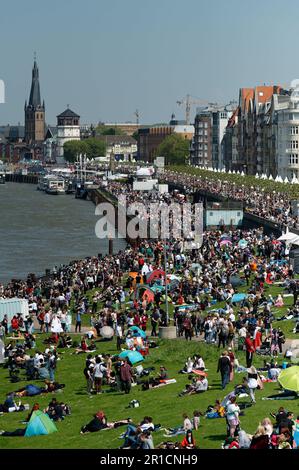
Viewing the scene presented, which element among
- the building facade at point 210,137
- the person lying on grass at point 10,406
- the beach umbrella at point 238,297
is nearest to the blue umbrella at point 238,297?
the beach umbrella at point 238,297

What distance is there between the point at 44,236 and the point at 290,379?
245 feet

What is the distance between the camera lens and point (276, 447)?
17.6 m

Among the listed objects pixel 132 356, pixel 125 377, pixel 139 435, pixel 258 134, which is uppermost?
pixel 258 134

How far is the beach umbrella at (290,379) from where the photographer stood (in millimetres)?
22203

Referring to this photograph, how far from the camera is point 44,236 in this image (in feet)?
315

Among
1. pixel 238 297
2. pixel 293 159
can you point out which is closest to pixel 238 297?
pixel 238 297

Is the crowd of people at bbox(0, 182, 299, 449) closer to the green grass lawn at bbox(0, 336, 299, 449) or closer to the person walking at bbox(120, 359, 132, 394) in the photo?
the person walking at bbox(120, 359, 132, 394)

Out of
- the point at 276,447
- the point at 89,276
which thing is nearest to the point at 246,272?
the point at 89,276

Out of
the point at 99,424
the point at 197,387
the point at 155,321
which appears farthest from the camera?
the point at 155,321

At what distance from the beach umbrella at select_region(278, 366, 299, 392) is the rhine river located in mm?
41535

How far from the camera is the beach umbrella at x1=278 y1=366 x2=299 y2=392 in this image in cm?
2220

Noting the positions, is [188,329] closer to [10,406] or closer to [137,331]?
[137,331]

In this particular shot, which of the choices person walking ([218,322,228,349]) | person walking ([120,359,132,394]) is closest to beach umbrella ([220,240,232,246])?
person walking ([218,322,228,349])
